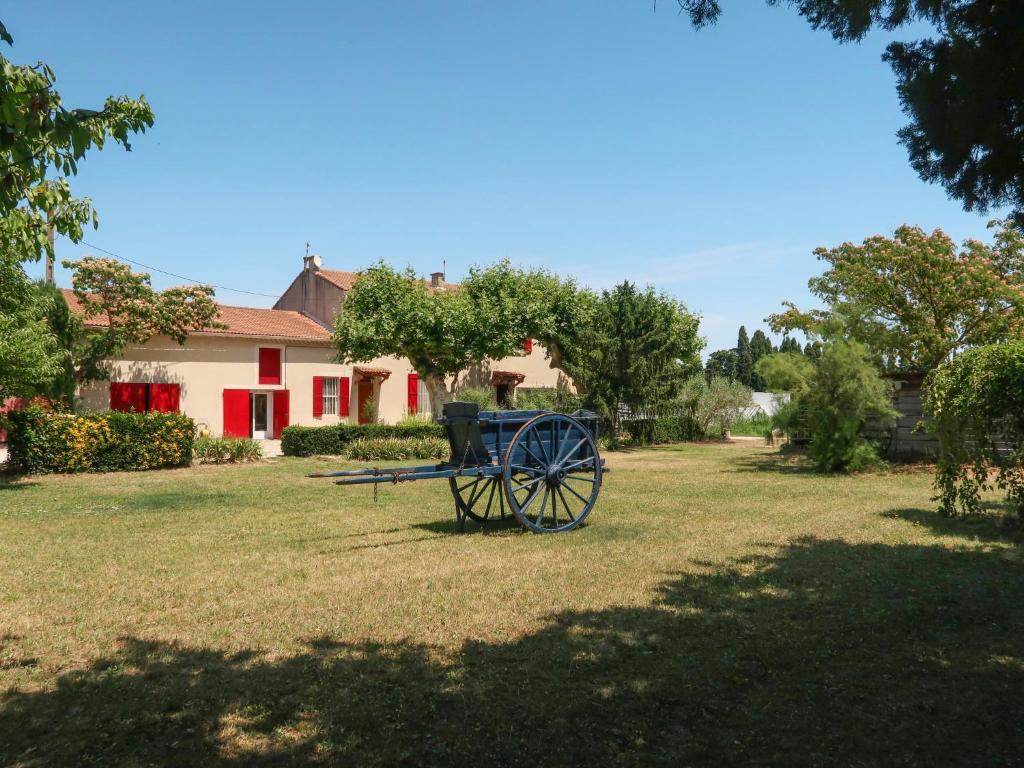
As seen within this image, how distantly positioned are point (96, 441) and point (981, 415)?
16.9 meters

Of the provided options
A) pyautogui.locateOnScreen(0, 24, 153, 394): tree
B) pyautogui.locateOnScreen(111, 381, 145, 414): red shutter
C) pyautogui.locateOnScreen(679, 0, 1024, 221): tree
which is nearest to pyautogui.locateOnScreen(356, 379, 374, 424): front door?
pyautogui.locateOnScreen(111, 381, 145, 414): red shutter

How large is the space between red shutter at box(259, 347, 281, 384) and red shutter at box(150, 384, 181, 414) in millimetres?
3060

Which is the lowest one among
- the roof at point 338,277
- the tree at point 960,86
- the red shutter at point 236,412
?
the red shutter at point 236,412

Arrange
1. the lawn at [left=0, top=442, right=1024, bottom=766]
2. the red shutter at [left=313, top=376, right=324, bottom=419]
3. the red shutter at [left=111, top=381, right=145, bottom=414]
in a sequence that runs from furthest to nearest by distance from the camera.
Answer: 1. the red shutter at [left=313, top=376, right=324, bottom=419]
2. the red shutter at [left=111, top=381, right=145, bottom=414]
3. the lawn at [left=0, top=442, right=1024, bottom=766]

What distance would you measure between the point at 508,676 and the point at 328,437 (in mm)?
19390

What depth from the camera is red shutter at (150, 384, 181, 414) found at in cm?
2423

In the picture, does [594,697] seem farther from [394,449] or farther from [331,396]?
[331,396]

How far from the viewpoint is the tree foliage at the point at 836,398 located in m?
15.6

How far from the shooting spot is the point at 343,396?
29.4m

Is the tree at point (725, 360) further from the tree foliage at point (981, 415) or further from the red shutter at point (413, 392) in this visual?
the tree foliage at point (981, 415)

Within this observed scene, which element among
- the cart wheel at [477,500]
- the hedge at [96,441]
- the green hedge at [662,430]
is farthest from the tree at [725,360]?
the cart wheel at [477,500]

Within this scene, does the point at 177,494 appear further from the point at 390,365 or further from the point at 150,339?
the point at 390,365

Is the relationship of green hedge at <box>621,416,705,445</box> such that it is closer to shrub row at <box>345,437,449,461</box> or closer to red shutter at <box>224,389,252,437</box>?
shrub row at <box>345,437,449,461</box>

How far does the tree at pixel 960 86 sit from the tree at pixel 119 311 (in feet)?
70.7
